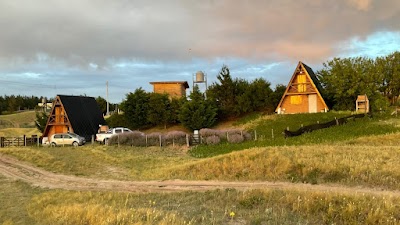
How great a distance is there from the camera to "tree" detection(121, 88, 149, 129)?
4809 cm

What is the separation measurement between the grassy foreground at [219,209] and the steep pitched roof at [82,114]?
3609 cm

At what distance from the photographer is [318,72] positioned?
5172 centimetres

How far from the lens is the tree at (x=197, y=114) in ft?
144

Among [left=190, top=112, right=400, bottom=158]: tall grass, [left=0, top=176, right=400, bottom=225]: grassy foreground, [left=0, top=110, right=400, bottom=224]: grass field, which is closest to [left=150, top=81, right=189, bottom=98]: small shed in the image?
[left=190, top=112, right=400, bottom=158]: tall grass

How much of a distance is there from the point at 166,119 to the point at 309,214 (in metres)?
39.8

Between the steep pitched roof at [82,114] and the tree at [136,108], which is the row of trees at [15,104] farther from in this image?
the tree at [136,108]

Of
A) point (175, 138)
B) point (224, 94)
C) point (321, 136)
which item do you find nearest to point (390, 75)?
point (224, 94)

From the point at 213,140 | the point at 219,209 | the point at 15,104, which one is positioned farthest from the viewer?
the point at 15,104

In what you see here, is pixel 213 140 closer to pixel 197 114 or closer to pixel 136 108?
pixel 197 114

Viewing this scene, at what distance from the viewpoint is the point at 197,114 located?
43.7 metres

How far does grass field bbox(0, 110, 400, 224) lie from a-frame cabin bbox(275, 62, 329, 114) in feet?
69.7

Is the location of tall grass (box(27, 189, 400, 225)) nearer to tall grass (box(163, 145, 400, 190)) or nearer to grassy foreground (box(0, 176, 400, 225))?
grassy foreground (box(0, 176, 400, 225))

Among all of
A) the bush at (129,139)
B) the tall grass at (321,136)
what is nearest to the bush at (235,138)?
the tall grass at (321,136)

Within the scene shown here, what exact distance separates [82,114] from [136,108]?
781 cm
